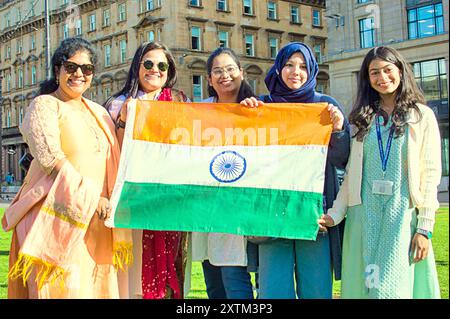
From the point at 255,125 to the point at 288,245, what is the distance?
2.46ft

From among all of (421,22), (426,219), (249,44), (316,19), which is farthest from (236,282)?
(316,19)

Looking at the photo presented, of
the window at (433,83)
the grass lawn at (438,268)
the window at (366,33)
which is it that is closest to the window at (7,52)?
the grass lawn at (438,268)

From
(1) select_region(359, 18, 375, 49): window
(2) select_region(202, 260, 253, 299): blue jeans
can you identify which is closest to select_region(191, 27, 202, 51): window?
(1) select_region(359, 18, 375, 49): window

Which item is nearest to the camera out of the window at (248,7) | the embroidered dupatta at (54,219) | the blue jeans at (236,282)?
the embroidered dupatta at (54,219)

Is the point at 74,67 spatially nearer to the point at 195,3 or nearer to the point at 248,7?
the point at 195,3

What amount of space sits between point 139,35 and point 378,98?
18.9 m

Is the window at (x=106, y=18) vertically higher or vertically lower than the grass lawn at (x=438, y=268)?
higher

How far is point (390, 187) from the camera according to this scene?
3.00m

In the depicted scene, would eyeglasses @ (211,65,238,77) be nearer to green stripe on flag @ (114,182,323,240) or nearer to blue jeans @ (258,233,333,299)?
green stripe on flag @ (114,182,323,240)

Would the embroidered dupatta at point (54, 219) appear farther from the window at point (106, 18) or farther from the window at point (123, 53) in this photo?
the window at point (106, 18)

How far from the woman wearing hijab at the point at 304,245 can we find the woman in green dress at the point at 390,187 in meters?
0.12

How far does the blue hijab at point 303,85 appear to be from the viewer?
3340 millimetres

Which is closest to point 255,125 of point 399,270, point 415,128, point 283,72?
point 283,72

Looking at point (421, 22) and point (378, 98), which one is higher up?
point (421, 22)
